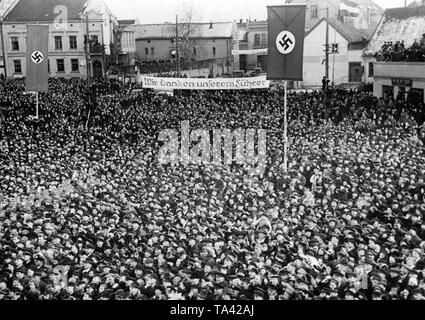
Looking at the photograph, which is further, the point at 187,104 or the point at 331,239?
the point at 187,104

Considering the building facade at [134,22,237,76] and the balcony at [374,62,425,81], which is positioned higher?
the building facade at [134,22,237,76]

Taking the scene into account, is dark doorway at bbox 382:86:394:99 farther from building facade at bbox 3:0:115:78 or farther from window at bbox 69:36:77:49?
window at bbox 69:36:77:49

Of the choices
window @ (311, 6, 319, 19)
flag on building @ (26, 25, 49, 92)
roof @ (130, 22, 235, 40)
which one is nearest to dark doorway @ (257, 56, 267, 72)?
roof @ (130, 22, 235, 40)

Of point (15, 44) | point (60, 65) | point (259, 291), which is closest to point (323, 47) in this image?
point (60, 65)

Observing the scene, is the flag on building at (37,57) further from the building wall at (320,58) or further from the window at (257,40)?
the building wall at (320,58)

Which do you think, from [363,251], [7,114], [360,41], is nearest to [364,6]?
[360,41]

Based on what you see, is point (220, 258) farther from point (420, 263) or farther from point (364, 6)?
point (364, 6)

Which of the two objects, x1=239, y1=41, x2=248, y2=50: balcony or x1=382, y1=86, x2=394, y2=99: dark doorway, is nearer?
x1=382, y1=86, x2=394, y2=99: dark doorway
